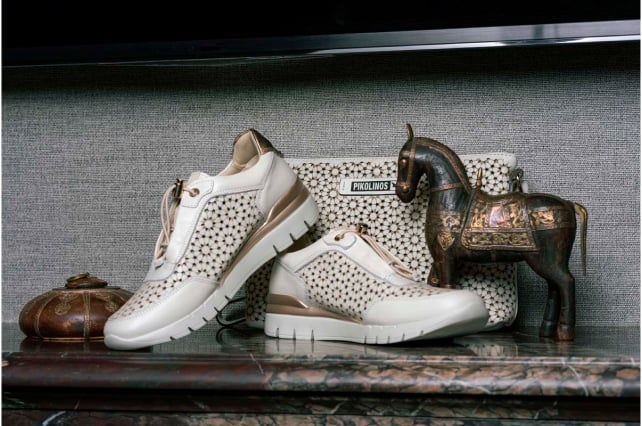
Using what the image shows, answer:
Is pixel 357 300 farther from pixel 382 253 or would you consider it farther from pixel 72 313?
pixel 72 313

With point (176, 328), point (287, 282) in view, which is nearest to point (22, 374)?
point (176, 328)

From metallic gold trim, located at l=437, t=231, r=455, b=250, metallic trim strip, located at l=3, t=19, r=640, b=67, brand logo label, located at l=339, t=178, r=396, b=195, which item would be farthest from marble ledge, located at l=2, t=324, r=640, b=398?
metallic trim strip, located at l=3, t=19, r=640, b=67

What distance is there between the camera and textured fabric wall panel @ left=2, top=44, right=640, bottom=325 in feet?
3.40

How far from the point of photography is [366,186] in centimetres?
A: 96

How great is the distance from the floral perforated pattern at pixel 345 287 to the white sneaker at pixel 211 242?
0.05m

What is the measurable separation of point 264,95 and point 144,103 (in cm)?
18

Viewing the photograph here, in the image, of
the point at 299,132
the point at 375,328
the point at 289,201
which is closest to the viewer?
the point at 375,328

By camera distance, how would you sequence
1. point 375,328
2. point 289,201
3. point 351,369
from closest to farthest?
point 351,369
point 375,328
point 289,201

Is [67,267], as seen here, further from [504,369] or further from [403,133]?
[504,369]

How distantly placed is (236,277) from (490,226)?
0.89ft

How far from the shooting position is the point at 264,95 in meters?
1.10

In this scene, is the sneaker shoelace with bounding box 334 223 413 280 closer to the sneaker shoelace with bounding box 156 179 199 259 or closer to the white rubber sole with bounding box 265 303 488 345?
the white rubber sole with bounding box 265 303 488 345

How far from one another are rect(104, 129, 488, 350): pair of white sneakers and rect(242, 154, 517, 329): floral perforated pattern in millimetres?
67

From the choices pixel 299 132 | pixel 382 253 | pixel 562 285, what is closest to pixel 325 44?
pixel 299 132
